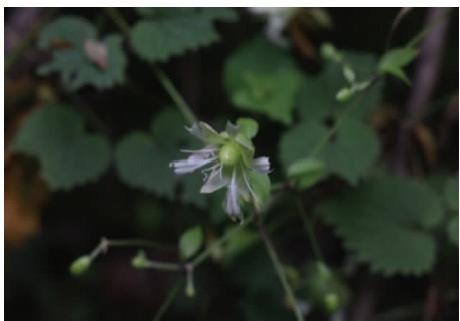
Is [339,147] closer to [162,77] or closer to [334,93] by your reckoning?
[334,93]

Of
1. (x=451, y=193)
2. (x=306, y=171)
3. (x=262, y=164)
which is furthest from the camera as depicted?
(x=451, y=193)

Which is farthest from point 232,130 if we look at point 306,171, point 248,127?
point 306,171

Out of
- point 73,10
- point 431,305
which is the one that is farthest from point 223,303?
point 73,10

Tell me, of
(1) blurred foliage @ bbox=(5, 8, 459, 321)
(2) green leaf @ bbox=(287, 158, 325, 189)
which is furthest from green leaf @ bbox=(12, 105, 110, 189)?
(2) green leaf @ bbox=(287, 158, 325, 189)

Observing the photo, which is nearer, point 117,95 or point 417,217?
point 417,217

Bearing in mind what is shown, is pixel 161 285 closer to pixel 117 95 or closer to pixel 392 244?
pixel 117 95

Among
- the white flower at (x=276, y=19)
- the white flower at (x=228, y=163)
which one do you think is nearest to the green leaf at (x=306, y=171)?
the white flower at (x=228, y=163)
